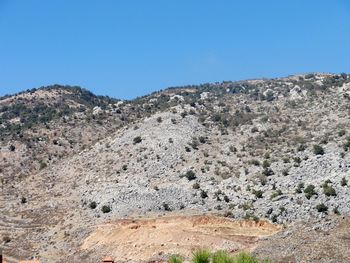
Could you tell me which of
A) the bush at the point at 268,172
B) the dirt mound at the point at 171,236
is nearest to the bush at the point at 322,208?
the dirt mound at the point at 171,236

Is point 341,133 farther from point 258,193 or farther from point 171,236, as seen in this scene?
point 171,236

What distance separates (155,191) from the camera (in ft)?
233

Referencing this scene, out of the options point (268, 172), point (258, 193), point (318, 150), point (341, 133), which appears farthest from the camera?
point (341, 133)

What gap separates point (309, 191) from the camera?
62.9 meters

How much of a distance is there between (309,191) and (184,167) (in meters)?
18.5

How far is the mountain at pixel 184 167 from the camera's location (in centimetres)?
6134

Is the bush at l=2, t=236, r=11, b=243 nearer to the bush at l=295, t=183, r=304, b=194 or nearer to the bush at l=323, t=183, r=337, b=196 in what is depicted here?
the bush at l=295, t=183, r=304, b=194

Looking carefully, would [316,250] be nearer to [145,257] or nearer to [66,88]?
[145,257]

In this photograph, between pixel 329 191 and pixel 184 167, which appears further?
pixel 184 167

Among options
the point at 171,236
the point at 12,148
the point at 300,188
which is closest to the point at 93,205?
the point at 171,236

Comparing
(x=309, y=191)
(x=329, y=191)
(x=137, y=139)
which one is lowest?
(x=329, y=191)

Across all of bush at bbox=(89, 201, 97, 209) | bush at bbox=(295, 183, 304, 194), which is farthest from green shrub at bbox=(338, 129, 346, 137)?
bush at bbox=(89, 201, 97, 209)

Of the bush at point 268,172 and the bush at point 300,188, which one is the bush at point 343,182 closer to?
the bush at point 300,188

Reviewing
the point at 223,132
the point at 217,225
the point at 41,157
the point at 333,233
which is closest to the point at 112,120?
the point at 41,157
